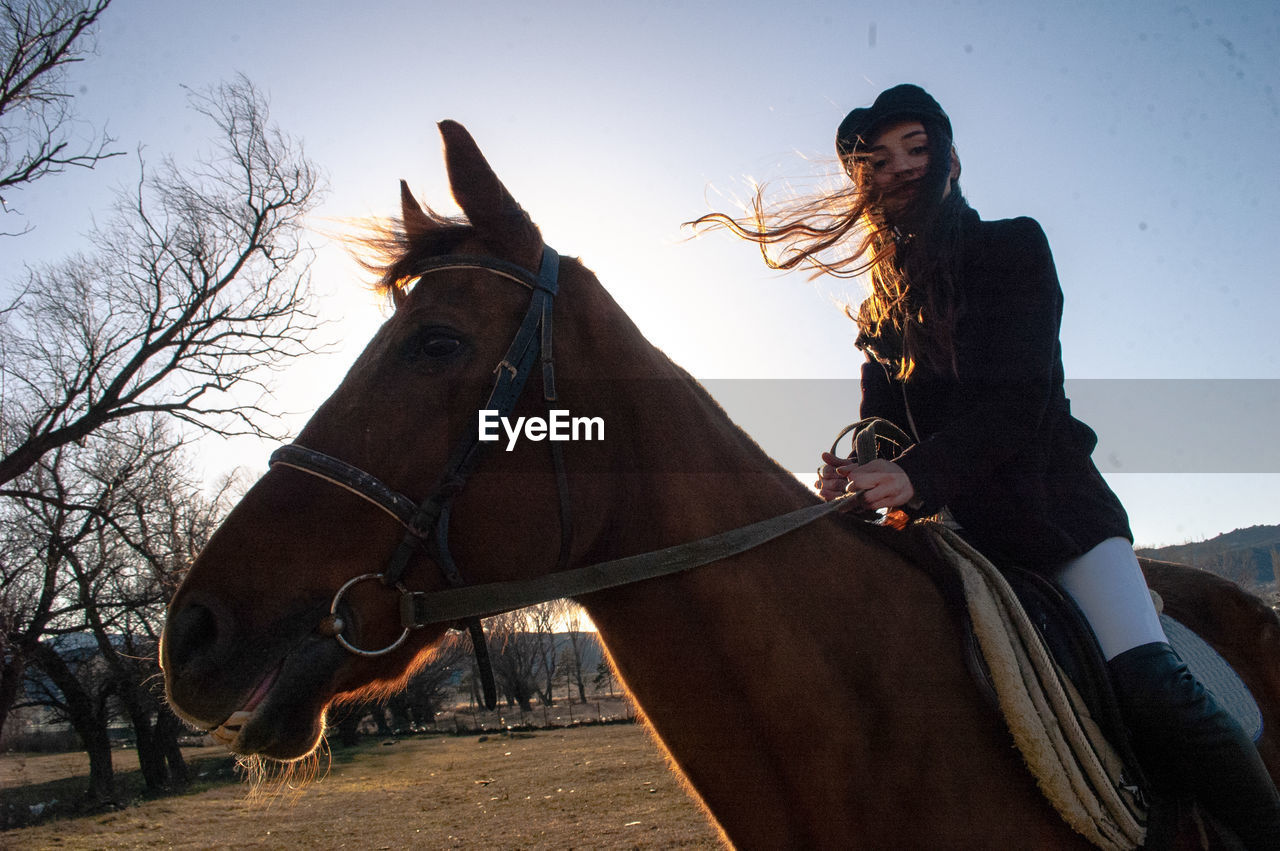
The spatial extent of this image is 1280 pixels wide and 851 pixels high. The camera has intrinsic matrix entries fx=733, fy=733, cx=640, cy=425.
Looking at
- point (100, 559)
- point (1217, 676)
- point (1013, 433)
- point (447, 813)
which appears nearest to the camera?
point (1013, 433)

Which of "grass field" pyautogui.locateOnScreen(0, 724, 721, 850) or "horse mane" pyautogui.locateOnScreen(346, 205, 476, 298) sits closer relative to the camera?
"horse mane" pyautogui.locateOnScreen(346, 205, 476, 298)

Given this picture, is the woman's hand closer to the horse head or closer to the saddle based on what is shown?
the saddle

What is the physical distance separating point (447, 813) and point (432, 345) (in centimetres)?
1488

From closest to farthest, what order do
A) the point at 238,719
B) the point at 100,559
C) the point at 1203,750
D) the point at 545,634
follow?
the point at 238,719 < the point at 1203,750 < the point at 100,559 < the point at 545,634

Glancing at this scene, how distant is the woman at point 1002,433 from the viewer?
5.99 feet

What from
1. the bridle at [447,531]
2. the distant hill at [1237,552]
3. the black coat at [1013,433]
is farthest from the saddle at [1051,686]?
the distant hill at [1237,552]

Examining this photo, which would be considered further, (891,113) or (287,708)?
(891,113)

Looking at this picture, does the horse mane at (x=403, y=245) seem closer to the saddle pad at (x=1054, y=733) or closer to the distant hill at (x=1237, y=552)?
the saddle pad at (x=1054, y=733)

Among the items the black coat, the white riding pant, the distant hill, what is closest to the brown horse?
the black coat

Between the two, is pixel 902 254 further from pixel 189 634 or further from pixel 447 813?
pixel 447 813

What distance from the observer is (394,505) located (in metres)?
1.69

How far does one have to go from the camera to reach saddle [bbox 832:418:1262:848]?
171cm

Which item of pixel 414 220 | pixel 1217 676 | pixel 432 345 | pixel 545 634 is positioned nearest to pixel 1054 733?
pixel 1217 676

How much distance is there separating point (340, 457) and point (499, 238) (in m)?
0.71
